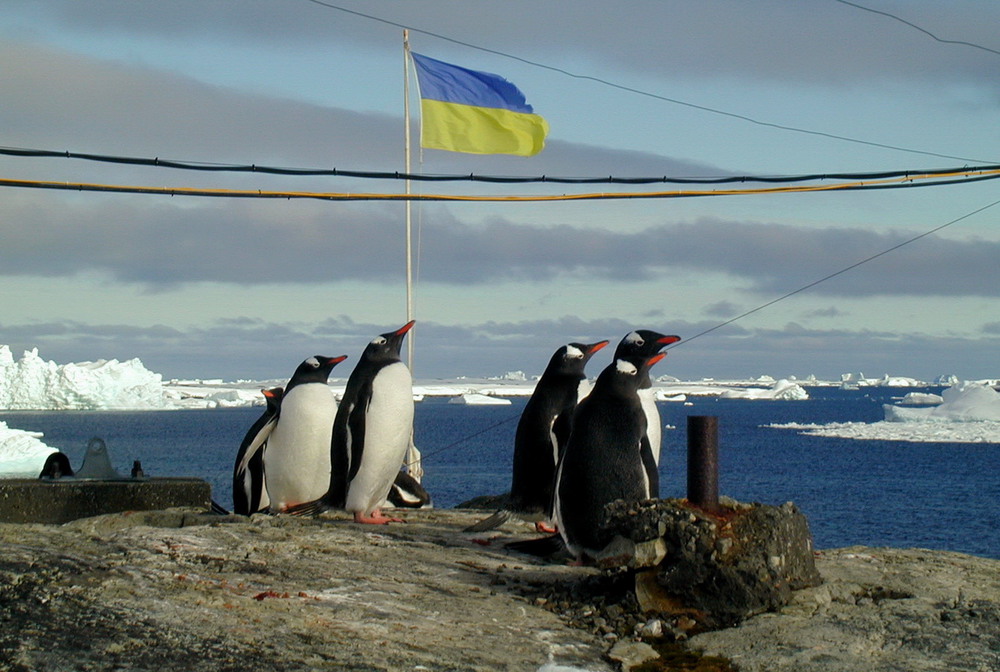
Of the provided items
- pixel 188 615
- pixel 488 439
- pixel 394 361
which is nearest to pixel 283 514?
pixel 394 361

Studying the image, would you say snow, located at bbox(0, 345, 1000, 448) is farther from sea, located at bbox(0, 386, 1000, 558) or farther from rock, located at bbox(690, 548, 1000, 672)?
rock, located at bbox(690, 548, 1000, 672)

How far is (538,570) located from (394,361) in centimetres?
339

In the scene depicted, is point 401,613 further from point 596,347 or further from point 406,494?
point 406,494

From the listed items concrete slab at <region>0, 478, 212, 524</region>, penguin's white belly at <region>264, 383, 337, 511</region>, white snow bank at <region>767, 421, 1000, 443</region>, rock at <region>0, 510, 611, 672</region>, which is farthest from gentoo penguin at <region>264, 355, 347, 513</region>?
white snow bank at <region>767, 421, 1000, 443</region>

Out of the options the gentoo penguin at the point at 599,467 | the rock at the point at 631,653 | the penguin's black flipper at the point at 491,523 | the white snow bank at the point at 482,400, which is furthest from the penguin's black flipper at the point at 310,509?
the white snow bank at the point at 482,400

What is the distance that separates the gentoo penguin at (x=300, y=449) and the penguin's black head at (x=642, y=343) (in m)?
3.34

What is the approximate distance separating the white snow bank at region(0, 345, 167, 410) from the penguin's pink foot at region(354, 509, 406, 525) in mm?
72852

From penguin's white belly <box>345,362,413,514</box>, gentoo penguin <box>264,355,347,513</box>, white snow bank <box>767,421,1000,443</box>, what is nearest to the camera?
penguin's white belly <box>345,362,413,514</box>

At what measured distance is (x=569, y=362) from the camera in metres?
8.72

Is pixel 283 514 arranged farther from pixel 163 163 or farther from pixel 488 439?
pixel 488 439

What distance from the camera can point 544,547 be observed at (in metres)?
7.07

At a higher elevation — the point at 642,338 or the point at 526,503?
the point at 642,338

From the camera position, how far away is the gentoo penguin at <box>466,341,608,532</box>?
8156 millimetres

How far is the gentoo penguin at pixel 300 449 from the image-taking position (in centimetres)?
977
